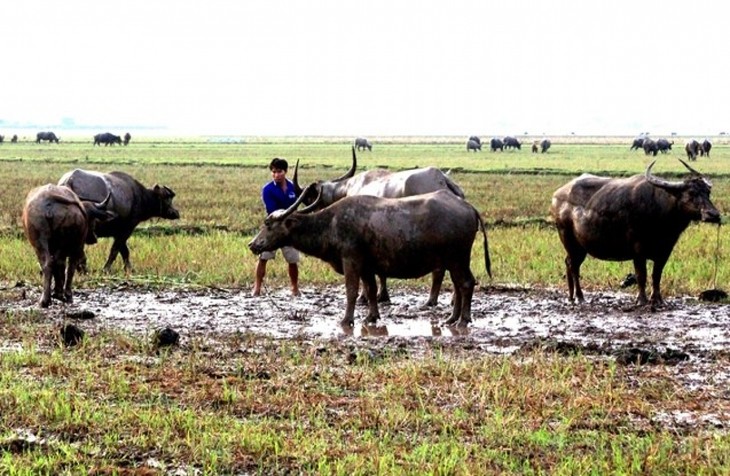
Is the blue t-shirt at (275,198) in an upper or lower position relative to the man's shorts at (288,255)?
upper

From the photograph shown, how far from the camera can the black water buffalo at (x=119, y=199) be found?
1409 centimetres

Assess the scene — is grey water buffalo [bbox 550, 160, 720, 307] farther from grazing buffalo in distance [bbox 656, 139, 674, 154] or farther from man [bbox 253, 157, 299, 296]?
grazing buffalo in distance [bbox 656, 139, 674, 154]

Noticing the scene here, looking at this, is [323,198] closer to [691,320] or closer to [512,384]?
[691,320]

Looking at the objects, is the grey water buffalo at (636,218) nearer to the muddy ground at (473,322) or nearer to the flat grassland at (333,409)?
the muddy ground at (473,322)

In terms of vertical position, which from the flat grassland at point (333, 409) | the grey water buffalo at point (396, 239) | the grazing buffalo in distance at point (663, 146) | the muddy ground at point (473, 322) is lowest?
the grazing buffalo in distance at point (663, 146)

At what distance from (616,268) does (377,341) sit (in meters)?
5.40

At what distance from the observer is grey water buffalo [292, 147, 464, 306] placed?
11508 millimetres

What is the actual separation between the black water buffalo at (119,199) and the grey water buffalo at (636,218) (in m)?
5.58

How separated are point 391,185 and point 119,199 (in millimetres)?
4344

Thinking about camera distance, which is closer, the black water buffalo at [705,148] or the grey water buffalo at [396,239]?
the grey water buffalo at [396,239]

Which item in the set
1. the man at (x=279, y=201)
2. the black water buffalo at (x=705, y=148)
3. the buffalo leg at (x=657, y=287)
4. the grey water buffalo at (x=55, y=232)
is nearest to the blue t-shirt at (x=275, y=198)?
the man at (x=279, y=201)

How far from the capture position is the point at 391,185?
12.1 metres

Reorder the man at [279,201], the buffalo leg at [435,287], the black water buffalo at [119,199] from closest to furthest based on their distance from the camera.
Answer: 1. the buffalo leg at [435,287]
2. the man at [279,201]
3. the black water buffalo at [119,199]

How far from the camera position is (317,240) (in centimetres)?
1030
